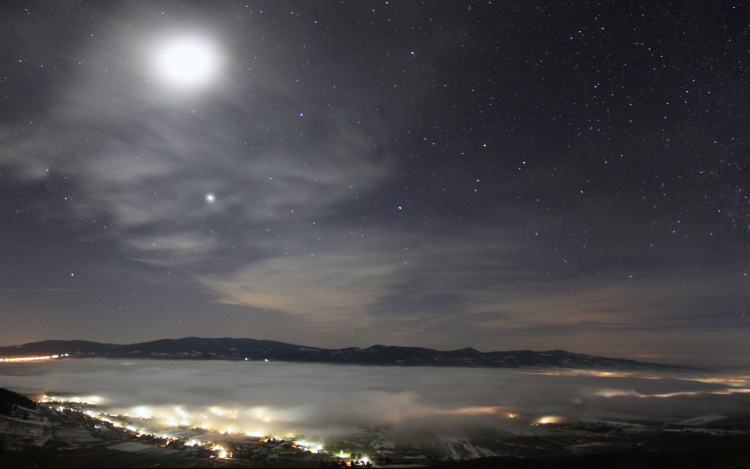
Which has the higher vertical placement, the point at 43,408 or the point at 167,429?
the point at 43,408

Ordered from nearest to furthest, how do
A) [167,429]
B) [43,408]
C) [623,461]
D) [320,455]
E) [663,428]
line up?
[623,461] < [320,455] < [43,408] < [167,429] < [663,428]

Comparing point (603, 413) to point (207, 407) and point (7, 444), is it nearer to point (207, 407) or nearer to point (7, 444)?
point (207, 407)

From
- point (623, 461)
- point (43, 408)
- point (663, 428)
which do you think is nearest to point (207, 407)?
point (43, 408)

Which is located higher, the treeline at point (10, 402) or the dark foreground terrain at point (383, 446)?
the treeline at point (10, 402)

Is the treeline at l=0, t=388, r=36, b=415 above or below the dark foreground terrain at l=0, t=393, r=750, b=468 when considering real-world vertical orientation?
above

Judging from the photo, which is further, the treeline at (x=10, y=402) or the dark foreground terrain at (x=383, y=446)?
the treeline at (x=10, y=402)
